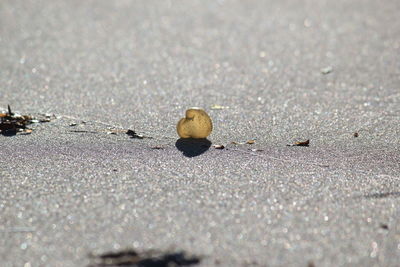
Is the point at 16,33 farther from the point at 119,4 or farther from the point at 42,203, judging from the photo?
the point at 42,203

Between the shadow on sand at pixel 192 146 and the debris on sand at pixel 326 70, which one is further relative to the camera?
the debris on sand at pixel 326 70

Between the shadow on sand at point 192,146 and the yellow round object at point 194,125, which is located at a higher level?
the yellow round object at point 194,125

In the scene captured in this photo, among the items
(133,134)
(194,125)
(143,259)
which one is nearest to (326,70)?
(194,125)

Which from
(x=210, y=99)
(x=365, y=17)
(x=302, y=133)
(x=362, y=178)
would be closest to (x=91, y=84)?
(x=210, y=99)

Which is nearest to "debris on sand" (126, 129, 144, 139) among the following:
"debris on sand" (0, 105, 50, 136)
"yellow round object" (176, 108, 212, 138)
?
"yellow round object" (176, 108, 212, 138)

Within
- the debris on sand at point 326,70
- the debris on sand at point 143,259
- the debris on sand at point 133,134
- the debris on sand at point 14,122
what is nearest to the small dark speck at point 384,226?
the debris on sand at point 143,259

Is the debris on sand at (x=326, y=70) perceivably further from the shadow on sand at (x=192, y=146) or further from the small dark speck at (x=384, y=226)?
the small dark speck at (x=384, y=226)

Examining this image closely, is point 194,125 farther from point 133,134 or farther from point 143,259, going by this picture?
point 143,259
